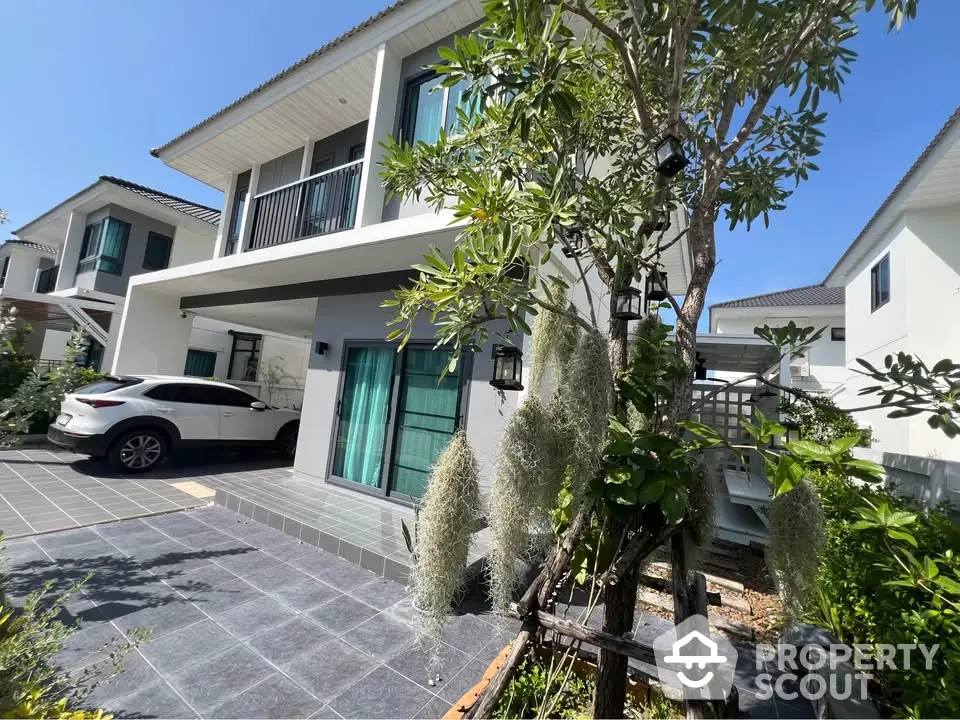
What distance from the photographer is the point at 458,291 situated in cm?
144

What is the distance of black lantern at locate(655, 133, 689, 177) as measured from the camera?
1.60m

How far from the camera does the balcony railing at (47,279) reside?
13969 millimetres

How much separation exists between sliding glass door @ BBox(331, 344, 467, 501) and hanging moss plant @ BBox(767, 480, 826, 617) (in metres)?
3.50

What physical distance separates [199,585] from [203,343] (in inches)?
507

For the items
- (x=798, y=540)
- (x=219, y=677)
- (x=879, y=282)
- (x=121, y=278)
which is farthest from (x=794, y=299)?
(x=121, y=278)

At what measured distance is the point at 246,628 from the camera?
2707 mm

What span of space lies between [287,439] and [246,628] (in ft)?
19.5

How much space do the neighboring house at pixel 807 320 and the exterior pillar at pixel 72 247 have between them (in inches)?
857

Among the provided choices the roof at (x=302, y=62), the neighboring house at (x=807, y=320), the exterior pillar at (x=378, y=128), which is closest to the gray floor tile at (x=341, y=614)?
the exterior pillar at (x=378, y=128)

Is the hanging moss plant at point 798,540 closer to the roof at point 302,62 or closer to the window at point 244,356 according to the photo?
the roof at point 302,62

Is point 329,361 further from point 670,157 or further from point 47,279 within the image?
point 47,279

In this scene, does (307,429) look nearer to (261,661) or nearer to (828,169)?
(261,661)

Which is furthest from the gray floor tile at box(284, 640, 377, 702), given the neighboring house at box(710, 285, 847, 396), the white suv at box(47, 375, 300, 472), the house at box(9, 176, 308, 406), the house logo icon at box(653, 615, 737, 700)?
the neighboring house at box(710, 285, 847, 396)

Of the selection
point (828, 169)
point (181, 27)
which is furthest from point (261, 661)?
point (181, 27)
